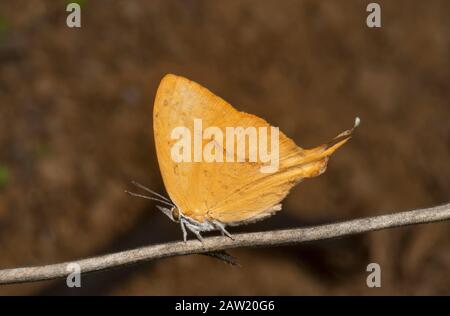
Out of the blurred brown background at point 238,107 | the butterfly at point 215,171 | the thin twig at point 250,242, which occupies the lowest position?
→ the thin twig at point 250,242

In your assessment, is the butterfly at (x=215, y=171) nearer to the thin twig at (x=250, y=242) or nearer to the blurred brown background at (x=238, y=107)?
the thin twig at (x=250, y=242)

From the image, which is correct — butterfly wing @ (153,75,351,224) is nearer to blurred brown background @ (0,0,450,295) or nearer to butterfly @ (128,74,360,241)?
butterfly @ (128,74,360,241)

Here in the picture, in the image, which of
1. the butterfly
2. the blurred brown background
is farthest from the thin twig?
the blurred brown background

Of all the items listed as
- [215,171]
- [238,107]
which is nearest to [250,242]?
[215,171]

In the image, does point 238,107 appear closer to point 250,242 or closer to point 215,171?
point 215,171

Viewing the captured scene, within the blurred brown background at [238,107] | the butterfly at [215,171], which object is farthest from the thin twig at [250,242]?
the blurred brown background at [238,107]

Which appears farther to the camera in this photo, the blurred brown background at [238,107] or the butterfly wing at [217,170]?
the blurred brown background at [238,107]

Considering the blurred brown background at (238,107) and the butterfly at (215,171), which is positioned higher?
the blurred brown background at (238,107)
